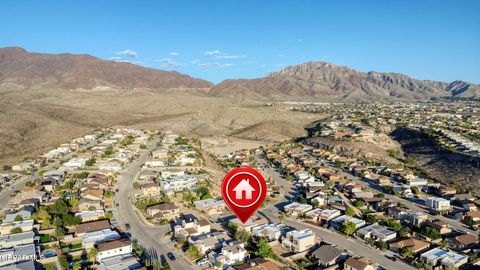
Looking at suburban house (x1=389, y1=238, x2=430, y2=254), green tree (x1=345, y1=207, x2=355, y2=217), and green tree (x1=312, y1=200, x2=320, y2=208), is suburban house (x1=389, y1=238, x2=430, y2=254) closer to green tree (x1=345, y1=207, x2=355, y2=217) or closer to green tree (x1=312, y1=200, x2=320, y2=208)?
green tree (x1=345, y1=207, x2=355, y2=217)

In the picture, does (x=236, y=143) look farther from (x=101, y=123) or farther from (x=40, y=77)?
(x=40, y=77)

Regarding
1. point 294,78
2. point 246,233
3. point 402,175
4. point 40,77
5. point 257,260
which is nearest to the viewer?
point 257,260

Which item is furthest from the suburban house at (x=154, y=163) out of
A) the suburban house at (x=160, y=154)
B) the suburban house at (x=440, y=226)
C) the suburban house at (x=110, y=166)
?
the suburban house at (x=440, y=226)

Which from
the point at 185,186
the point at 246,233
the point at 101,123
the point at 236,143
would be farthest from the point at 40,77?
the point at 246,233

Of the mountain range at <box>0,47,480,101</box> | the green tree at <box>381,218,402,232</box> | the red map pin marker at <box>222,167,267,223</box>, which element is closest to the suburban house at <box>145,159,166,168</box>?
the green tree at <box>381,218,402,232</box>

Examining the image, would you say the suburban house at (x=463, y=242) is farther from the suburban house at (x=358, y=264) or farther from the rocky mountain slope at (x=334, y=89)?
the rocky mountain slope at (x=334, y=89)
